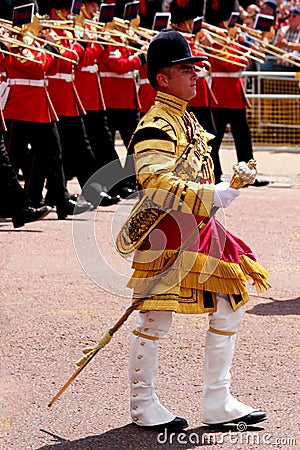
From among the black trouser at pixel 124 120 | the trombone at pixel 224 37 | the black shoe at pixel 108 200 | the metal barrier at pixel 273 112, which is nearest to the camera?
the black shoe at pixel 108 200

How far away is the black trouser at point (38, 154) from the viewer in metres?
8.59

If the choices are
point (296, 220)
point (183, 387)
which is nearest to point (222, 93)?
point (296, 220)

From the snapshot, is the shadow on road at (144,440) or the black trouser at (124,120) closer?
the shadow on road at (144,440)

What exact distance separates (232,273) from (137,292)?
0.36 metres

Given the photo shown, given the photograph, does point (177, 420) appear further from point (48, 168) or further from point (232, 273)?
point (48, 168)

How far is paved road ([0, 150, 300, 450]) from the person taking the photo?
4207 mm

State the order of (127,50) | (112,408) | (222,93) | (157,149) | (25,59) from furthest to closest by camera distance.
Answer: (222,93), (127,50), (25,59), (112,408), (157,149)

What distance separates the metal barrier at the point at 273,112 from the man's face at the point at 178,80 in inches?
357

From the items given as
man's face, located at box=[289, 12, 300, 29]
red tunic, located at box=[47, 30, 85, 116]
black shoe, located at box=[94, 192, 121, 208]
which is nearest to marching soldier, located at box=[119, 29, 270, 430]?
red tunic, located at box=[47, 30, 85, 116]

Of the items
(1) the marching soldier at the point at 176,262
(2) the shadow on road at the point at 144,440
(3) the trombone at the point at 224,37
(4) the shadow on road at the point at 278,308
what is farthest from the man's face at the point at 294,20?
(2) the shadow on road at the point at 144,440

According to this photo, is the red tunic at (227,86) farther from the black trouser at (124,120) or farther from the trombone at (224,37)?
the black trouser at (124,120)

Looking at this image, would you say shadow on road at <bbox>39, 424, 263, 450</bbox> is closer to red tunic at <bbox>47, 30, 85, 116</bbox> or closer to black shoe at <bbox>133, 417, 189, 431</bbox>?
black shoe at <bbox>133, 417, 189, 431</bbox>

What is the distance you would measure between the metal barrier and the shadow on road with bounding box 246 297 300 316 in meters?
7.27

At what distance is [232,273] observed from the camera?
165 inches
